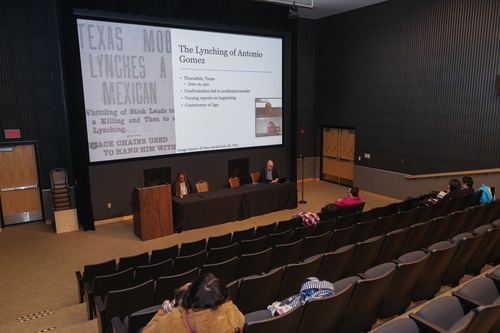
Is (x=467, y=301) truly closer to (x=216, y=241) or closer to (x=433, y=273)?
(x=433, y=273)

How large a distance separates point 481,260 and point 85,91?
746 cm

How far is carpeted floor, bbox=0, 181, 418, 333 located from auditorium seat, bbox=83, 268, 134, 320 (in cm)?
24

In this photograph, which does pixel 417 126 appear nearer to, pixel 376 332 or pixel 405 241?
pixel 405 241

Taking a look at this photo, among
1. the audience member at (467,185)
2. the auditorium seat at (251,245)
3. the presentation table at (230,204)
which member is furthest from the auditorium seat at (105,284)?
the audience member at (467,185)

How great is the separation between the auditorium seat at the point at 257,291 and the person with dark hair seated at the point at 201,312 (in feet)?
3.51

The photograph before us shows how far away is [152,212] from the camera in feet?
24.1

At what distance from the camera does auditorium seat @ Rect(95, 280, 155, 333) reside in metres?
3.31

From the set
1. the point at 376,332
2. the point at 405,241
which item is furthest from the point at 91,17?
the point at 376,332

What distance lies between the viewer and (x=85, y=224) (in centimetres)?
780

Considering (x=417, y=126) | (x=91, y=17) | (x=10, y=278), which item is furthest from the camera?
(x=417, y=126)

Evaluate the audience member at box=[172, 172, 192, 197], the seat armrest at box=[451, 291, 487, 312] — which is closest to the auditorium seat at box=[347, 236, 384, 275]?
the seat armrest at box=[451, 291, 487, 312]

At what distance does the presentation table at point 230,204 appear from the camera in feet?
25.3

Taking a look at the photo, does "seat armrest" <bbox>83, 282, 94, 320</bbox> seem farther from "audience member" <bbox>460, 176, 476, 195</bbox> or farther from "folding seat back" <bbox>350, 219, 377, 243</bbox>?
"audience member" <bbox>460, 176, 476, 195</bbox>

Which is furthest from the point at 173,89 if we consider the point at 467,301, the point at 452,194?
the point at 467,301
